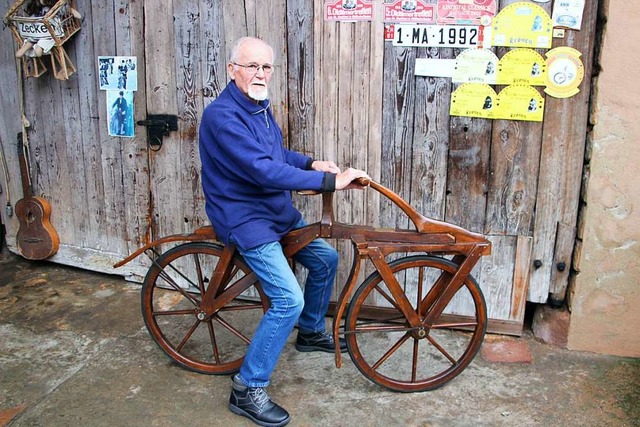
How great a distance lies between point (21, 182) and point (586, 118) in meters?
4.23

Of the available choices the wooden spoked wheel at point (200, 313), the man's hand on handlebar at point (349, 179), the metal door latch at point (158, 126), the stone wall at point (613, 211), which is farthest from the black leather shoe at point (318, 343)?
the metal door latch at point (158, 126)

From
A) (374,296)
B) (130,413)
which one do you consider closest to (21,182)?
(130,413)

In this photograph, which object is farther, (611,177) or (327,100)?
(327,100)

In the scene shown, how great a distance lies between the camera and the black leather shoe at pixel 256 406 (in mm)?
3037

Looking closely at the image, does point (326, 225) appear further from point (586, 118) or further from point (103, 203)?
point (103, 203)

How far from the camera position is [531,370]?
3531 mm

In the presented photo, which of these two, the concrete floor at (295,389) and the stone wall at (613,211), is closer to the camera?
the concrete floor at (295,389)

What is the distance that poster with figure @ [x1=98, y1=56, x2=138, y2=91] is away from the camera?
168 inches

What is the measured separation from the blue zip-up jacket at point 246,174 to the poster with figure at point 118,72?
1.49 meters

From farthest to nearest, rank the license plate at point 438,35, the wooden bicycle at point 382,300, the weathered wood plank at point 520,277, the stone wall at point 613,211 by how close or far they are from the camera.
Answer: the weathered wood plank at point 520,277, the license plate at point 438,35, the stone wall at point 613,211, the wooden bicycle at point 382,300

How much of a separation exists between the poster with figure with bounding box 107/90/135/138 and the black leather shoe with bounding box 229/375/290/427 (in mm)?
2156

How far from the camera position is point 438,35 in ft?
11.7

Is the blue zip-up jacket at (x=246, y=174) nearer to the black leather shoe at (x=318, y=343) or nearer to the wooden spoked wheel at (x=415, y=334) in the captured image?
the wooden spoked wheel at (x=415, y=334)

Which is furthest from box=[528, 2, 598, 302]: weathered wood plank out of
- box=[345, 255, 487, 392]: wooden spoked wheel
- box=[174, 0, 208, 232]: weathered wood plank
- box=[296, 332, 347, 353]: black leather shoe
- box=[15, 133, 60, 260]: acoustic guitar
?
box=[15, 133, 60, 260]: acoustic guitar
